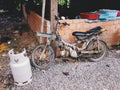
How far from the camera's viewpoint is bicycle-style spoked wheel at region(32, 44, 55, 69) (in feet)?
17.6

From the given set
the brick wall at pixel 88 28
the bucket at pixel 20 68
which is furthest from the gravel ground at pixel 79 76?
the brick wall at pixel 88 28

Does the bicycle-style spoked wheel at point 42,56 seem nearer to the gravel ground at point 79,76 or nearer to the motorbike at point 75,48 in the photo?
the motorbike at point 75,48

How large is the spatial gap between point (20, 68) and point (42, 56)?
0.97 meters

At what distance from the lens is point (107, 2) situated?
9305mm

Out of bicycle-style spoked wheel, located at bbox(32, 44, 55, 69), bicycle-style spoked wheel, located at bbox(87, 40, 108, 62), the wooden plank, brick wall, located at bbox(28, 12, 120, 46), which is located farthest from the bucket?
bicycle-style spoked wheel, located at bbox(87, 40, 108, 62)

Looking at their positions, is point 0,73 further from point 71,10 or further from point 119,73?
point 71,10

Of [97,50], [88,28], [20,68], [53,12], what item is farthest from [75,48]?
[20,68]

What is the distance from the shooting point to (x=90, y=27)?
6.38m

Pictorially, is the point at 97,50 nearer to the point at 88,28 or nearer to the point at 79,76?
the point at 88,28

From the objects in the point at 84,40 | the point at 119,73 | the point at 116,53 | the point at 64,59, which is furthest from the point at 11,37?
the point at 119,73

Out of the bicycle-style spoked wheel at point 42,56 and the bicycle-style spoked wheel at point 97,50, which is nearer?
the bicycle-style spoked wheel at point 42,56

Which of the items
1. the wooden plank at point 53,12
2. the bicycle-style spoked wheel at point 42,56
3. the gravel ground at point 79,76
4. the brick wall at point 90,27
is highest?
the wooden plank at point 53,12

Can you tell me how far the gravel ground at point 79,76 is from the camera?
4719 mm

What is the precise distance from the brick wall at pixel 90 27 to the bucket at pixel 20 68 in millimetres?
1810
